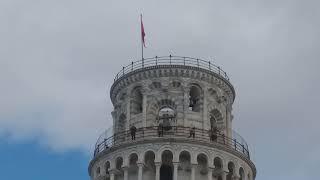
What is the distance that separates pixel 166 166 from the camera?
70312 mm

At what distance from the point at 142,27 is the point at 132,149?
50.2 feet

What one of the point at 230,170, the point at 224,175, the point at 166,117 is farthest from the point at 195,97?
the point at 224,175

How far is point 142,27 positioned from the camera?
80.1 m

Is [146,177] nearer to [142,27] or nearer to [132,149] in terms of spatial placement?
[132,149]

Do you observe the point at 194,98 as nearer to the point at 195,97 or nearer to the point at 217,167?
the point at 195,97

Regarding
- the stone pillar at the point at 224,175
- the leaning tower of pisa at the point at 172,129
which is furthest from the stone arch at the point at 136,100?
the stone pillar at the point at 224,175

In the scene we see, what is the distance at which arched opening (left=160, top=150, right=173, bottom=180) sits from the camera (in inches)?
2746

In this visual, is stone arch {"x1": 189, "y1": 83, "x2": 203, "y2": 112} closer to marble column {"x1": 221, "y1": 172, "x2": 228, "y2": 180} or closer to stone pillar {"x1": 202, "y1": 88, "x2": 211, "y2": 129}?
stone pillar {"x1": 202, "y1": 88, "x2": 211, "y2": 129}

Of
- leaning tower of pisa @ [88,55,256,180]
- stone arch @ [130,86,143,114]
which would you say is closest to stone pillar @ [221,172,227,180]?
leaning tower of pisa @ [88,55,256,180]

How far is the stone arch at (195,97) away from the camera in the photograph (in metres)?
74.8

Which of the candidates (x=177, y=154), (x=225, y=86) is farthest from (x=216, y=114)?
(x=177, y=154)

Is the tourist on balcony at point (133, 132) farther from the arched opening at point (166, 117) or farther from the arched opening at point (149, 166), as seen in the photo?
the arched opening at point (149, 166)

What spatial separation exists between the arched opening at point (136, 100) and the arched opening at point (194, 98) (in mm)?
4829

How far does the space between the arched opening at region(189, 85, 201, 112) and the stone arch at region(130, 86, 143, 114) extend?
482cm
